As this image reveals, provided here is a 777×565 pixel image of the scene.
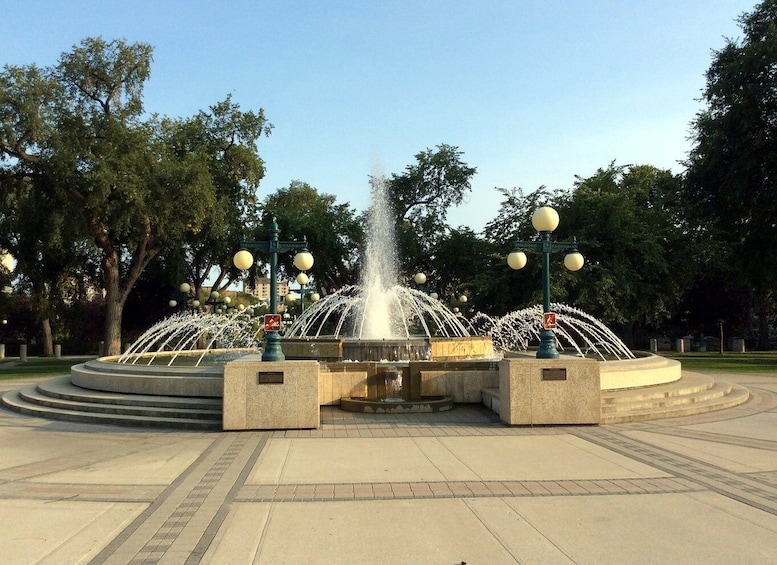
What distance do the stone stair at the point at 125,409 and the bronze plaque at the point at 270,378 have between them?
1134 mm

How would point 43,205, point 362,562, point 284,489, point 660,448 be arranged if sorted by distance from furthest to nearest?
1. point 43,205
2. point 660,448
3. point 284,489
4. point 362,562

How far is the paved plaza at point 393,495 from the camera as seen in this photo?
16.7ft

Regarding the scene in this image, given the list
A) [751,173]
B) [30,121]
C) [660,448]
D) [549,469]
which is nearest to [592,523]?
[549,469]

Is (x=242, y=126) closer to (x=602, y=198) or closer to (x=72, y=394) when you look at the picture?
(x=602, y=198)

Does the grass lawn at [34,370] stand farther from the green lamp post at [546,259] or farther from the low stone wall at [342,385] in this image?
the green lamp post at [546,259]

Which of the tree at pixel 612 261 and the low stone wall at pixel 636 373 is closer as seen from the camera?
the low stone wall at pixel 636 373

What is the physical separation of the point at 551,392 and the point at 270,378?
4.91 metres

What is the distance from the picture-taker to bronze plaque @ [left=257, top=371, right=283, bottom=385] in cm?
1071

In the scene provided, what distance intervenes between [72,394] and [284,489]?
8313 mm

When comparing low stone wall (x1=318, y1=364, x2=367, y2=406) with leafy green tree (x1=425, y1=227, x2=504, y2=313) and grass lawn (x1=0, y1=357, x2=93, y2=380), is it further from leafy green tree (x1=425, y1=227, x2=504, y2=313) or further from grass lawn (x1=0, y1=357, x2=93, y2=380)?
leafy green tree (x1=425, y1=227, x2=504, y2=313)

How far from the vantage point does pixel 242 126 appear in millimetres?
37406

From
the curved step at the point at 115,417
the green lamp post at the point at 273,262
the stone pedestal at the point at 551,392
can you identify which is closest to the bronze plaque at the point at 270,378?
the green lamp post at the point at 273,262

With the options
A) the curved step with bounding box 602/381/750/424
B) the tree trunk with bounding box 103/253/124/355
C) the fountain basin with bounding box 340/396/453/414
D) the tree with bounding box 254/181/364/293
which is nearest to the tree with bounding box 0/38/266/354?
the tree trunk with bounding box 103/253/124/355

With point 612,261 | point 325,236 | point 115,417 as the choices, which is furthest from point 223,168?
point 115,417
